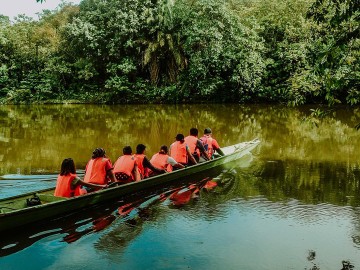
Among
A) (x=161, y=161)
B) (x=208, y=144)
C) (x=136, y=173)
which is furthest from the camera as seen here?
(x=208, y=144)

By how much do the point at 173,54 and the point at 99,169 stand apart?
23209 mm

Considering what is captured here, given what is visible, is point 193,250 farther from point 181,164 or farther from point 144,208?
point 181,164

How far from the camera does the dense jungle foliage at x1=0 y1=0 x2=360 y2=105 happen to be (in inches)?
1101

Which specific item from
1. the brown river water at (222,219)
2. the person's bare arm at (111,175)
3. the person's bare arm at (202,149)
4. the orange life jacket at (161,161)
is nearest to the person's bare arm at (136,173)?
the brown river water at (222,219)

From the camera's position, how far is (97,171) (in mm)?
7598

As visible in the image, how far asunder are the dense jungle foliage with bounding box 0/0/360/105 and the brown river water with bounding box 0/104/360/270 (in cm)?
1461

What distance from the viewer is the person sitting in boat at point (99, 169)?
7578 millimetres

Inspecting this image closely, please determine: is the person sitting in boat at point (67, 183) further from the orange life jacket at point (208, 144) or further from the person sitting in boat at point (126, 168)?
the orange life jacket at point (208, 144)

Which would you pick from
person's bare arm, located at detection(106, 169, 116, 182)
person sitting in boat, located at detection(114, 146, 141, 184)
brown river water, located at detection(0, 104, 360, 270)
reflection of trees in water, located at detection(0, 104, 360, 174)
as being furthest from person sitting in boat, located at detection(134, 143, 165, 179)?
reflection of trees in water, located at detection(0, 104, 360, 174)

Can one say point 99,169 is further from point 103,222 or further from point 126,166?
point 103,222

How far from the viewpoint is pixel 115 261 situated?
532cm

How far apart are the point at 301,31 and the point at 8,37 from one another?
24286 mm

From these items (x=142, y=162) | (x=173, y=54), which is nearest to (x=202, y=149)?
(x=142, y=162)

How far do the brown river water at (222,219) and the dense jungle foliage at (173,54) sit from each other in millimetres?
14606
